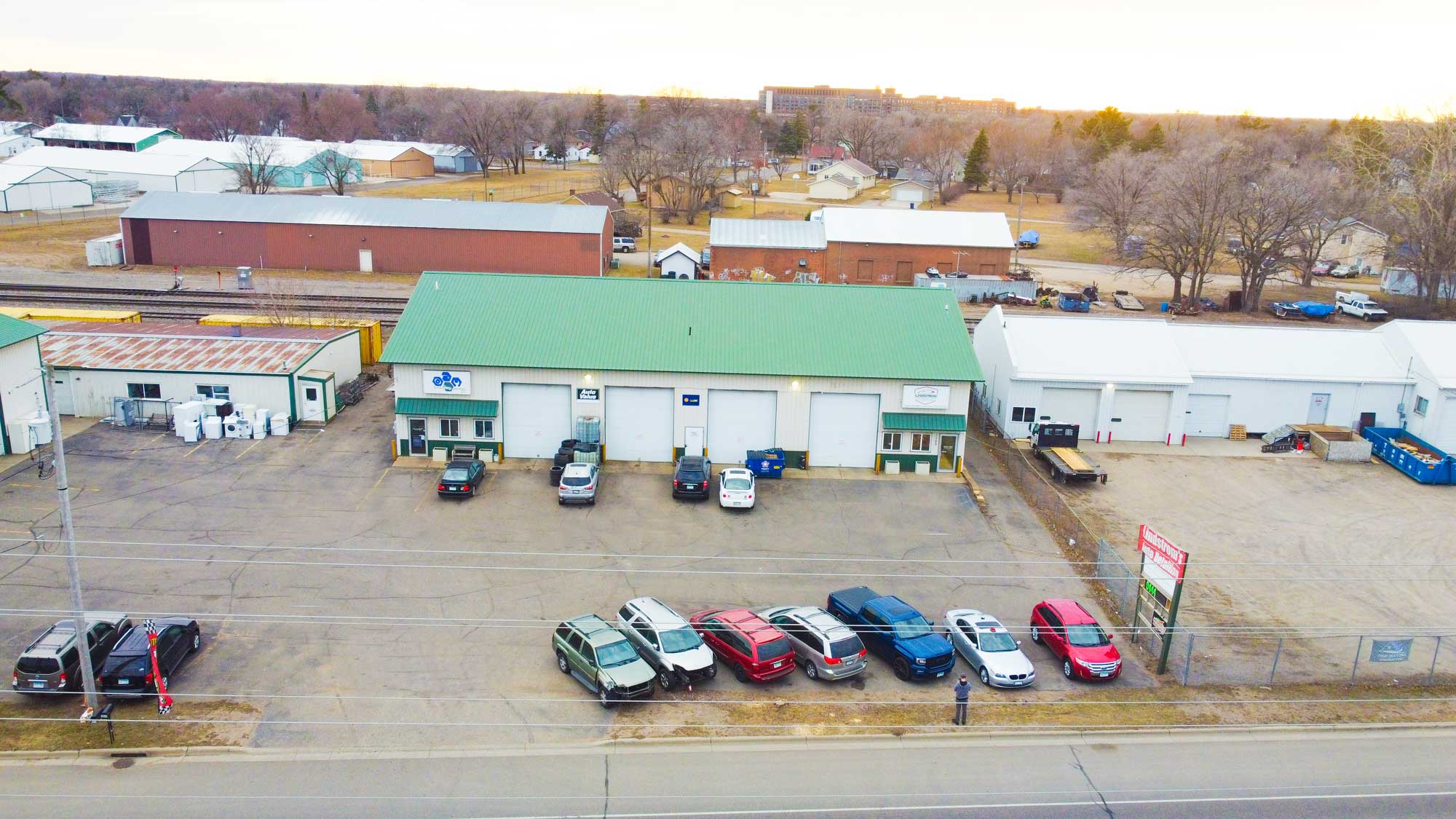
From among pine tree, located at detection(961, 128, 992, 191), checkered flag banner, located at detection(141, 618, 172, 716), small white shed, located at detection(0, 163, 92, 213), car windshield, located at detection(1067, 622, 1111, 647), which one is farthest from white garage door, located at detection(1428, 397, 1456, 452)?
small white shed, located at detection(0, 163, 92, 213)

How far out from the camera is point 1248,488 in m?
Answer: 36.6

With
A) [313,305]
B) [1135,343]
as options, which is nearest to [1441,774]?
[1135,343]

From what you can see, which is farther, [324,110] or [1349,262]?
[324,110]

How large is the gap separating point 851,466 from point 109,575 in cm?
2383

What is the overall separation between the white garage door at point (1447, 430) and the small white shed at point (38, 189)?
108 meters

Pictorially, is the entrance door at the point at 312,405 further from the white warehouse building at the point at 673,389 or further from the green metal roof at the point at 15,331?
the green metal roof at the point at 15,331

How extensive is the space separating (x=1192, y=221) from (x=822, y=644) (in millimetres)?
56356

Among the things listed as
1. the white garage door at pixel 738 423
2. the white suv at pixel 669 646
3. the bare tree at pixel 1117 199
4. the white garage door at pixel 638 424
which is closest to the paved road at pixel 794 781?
the white suv at pixel 669 646

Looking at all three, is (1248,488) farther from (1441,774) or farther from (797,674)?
(797,674)

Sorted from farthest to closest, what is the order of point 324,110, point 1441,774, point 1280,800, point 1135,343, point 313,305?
point 324,110
point 313,305
point 1135,343
point 1441,774
point 1280,800

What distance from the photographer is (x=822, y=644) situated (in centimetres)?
2258

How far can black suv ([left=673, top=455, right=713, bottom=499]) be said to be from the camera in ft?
107

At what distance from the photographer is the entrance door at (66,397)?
3859 cm

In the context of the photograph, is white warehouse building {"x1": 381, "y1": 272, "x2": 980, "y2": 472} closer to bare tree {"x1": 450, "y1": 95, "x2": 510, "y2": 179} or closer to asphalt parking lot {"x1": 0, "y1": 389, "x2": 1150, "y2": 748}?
asphalt parking lot {"x1": 0, "y1": 389, "x2": 1150, "y2": 748}
